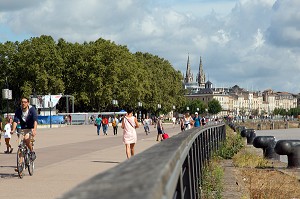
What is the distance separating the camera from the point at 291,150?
760 inches

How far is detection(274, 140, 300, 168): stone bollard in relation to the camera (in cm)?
1922

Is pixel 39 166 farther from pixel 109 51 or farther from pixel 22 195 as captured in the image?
pixel 109 51

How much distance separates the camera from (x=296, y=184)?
571 inches

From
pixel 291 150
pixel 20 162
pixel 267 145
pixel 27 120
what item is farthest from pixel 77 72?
pixel 20 162

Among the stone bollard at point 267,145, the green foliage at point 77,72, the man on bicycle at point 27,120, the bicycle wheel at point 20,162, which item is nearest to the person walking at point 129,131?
the man on bicycle at point 27,120

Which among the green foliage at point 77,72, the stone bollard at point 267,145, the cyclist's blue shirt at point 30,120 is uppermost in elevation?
the green foliage at point 77,72

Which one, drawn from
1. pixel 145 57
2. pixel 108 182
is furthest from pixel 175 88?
pixel 108 182

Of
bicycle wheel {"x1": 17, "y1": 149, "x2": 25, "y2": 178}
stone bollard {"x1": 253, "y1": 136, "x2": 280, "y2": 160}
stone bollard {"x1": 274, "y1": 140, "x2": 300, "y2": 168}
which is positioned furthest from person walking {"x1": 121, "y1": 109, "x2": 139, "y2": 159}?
stone bollard {"x1": 253, "y1": 136, "x2": 280, "y2": 160}

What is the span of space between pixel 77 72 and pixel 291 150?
269ft

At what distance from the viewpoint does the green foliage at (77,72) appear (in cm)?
9625

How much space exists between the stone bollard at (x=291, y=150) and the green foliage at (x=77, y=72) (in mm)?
76516

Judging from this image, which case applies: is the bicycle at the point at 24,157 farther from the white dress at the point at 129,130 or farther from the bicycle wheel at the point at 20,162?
the white dress at the point at 129,130

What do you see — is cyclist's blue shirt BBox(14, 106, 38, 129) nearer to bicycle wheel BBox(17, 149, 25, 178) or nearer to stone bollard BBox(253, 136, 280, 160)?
bicycle wheel BBox(17, 149, 25, 178)

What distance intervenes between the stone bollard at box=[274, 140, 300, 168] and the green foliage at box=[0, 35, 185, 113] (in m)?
76.5
